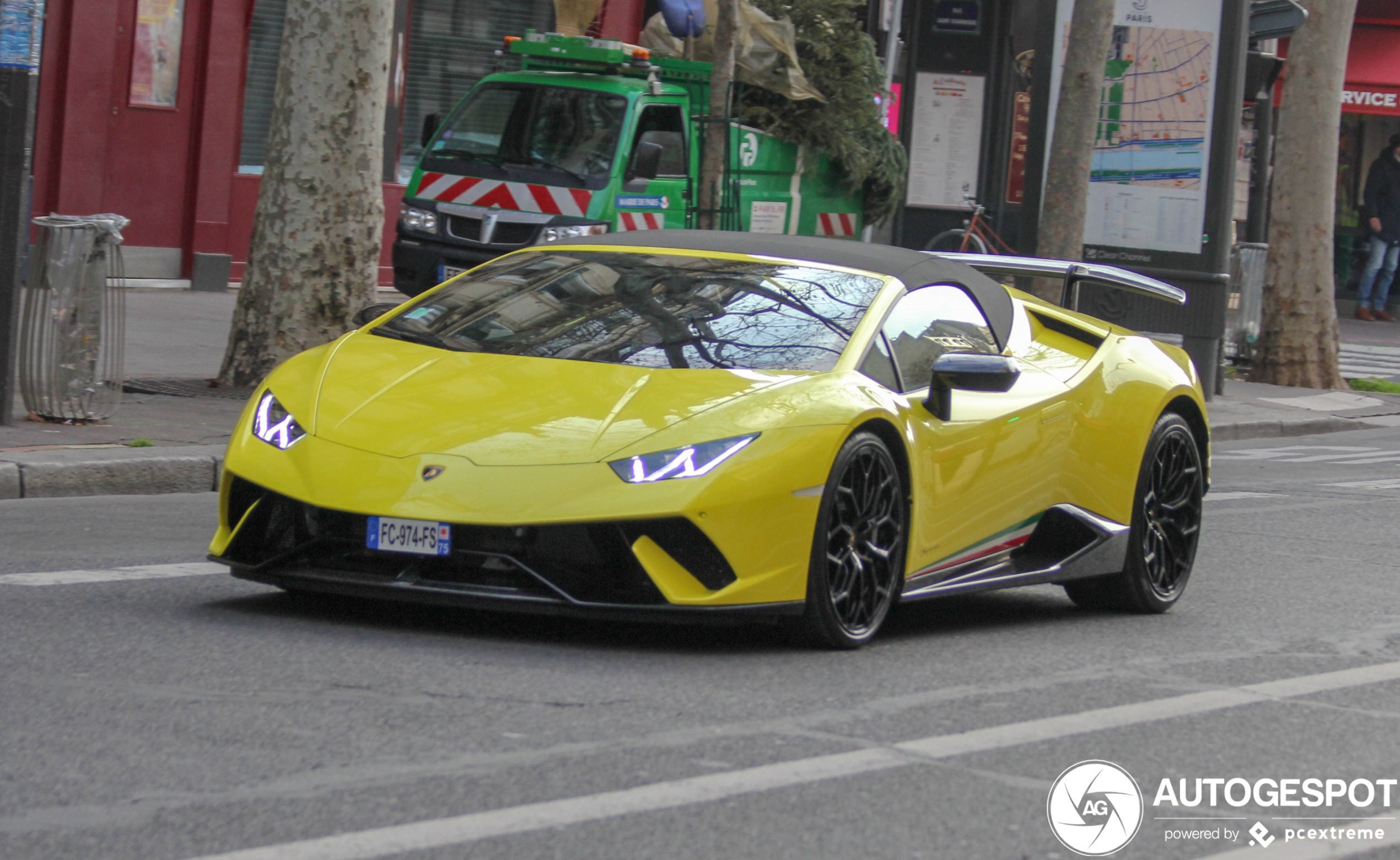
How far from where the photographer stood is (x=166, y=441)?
9.99 meters

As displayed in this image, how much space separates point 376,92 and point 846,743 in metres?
8.09

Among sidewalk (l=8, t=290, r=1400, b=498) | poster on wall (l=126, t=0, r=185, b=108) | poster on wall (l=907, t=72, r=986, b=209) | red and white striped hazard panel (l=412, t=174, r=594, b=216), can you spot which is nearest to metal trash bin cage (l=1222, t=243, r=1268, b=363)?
sidewalk (l=8, t=290, r=1400, b=498)

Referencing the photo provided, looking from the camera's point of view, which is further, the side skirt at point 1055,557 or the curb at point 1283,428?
the curb at point 1283,428

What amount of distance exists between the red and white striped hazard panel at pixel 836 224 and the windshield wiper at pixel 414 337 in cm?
1240

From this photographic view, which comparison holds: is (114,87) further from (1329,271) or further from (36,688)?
(36,688)

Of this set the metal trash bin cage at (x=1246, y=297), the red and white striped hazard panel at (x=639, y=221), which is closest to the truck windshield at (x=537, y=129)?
the red and white striped hazard panel at (x=639, y=221)

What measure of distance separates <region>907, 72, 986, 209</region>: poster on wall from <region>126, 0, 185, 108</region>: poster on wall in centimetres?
956

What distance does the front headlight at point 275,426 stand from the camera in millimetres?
5965

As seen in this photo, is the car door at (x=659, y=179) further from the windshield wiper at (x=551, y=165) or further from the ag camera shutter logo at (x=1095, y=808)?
the ag camera shutter logo at (x=1095, y=808)

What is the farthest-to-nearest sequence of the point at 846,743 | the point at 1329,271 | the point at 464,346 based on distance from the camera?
the point at 1329,271, the point at 464,346, the point at 846,743

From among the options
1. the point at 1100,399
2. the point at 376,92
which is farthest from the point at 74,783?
the point at 376,92

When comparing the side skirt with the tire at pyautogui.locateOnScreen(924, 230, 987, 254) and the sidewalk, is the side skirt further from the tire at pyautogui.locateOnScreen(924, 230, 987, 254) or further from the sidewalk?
the tire at pyautogui.locateOnScreen(924, 230, 987, 254)

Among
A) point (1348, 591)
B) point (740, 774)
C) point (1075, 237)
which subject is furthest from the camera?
point (1075, 237)

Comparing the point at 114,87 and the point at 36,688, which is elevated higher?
the point at 114,87
